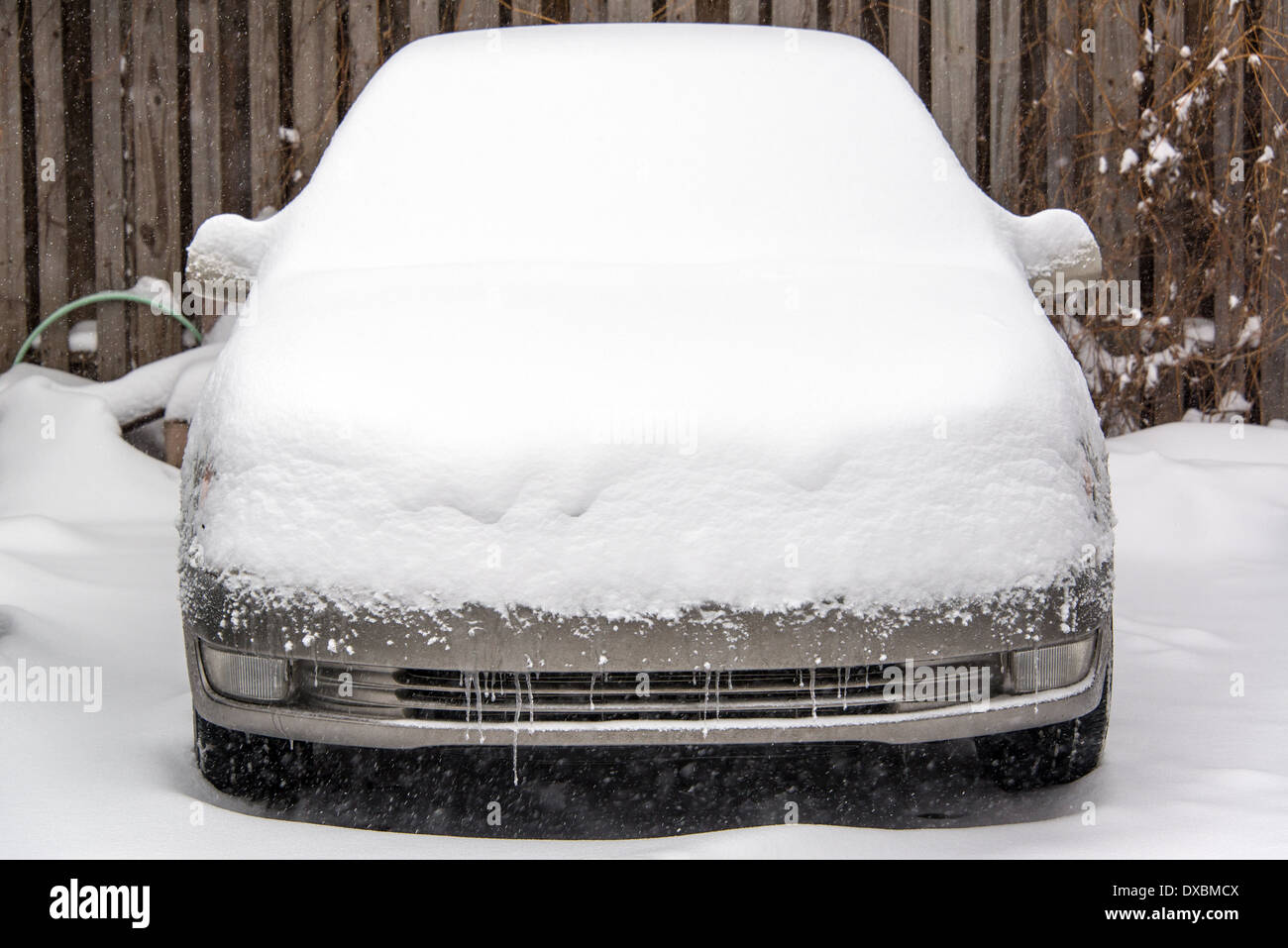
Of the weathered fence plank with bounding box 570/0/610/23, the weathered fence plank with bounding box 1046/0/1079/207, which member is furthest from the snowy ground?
the weathered fence plank with bounding box 570/0/610/23

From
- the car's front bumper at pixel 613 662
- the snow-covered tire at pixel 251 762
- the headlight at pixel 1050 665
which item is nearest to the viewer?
the car's front bumper at pixel 613 662

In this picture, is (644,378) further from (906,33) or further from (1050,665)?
(906,33)

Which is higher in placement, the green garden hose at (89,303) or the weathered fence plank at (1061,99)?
the weathered fence plank at (1061,99)

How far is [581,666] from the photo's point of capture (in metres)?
1.78

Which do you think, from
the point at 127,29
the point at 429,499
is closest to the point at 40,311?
the point at 127,29

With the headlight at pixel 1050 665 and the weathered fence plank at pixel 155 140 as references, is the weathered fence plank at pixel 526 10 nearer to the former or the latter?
the weathered fence plank at pixel 155 140

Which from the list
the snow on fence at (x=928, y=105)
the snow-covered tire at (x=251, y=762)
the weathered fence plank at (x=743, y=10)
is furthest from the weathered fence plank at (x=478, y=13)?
the snow-covered tire at (x=251, y=762)

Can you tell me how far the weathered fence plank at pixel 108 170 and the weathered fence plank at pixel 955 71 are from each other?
3286mm

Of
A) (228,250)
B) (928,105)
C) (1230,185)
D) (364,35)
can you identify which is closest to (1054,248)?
(228,250)

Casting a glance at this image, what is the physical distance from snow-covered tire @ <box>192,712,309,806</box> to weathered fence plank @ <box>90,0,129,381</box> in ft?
11.6

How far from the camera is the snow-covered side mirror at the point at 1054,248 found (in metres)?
2.75

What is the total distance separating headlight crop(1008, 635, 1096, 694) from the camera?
74.1 inches

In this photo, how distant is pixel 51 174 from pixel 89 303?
21.6 inches

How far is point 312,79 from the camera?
5152 millimetres
